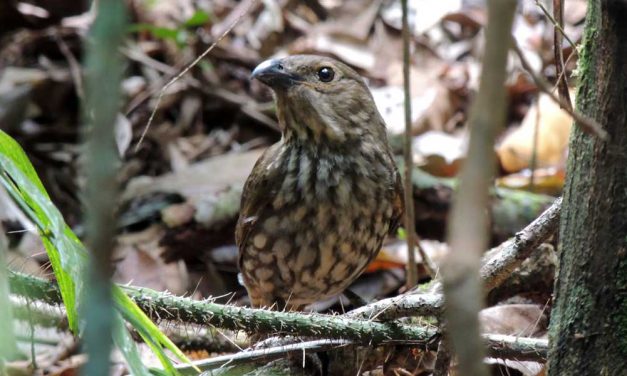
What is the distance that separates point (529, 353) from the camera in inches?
102

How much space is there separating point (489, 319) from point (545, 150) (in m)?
2.33

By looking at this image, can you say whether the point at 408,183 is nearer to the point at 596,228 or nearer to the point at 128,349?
the point at 596,228

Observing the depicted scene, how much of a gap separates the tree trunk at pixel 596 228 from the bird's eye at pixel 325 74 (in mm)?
1931

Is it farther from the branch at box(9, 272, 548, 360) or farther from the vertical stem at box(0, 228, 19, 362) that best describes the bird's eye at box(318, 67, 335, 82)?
the vertical stem at box(0, 228, 19, 362)

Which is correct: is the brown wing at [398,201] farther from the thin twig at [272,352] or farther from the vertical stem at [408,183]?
the thin twig at [272,352]

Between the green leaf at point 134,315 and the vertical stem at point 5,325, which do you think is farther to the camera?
the green leaf at point 134,315

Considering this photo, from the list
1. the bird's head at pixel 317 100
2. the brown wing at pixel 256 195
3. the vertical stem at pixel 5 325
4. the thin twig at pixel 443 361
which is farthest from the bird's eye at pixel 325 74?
the vertical stem at pixel 5 325

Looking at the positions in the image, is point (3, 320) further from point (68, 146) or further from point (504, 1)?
point (68, 146)

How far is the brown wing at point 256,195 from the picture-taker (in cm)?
382

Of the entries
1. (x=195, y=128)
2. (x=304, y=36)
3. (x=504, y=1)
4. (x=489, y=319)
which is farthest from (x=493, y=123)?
(x=304, y=36)

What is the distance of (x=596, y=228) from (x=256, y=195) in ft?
6.58

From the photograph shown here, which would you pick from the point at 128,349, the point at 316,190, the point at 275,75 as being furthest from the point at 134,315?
the point at 275,75

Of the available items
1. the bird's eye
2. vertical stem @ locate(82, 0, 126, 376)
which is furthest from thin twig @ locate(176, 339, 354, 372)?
the bird's eye

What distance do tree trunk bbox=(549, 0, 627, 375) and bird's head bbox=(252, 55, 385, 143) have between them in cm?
181
